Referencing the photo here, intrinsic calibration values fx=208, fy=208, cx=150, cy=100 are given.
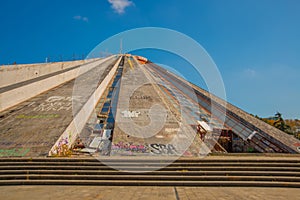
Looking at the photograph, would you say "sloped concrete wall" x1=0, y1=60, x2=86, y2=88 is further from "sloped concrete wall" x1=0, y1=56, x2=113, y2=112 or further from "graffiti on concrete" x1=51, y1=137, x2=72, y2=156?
"graffiti on concrete" x1=51, y1=137, x2=72, y2=156

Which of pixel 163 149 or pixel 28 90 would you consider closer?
pixel 163 149

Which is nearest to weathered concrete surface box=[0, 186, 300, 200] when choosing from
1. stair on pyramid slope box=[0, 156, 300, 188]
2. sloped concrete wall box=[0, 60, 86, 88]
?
stair on pyramid slope box=[0, 156, 300, 188]

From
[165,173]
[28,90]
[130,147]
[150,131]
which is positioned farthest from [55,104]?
[165,173]

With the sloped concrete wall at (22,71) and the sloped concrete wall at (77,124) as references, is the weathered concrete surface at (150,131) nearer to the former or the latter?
the sloped concrete wall at (77,124)

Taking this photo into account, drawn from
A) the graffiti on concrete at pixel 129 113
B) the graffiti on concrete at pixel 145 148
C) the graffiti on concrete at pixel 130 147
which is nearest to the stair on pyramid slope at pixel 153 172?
the graffiti on concrete at pixel 145 148

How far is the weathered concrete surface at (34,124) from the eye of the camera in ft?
22.3

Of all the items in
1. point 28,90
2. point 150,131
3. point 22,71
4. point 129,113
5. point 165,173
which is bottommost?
point 165,173

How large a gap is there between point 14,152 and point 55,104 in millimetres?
4280

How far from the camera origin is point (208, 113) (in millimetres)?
12961

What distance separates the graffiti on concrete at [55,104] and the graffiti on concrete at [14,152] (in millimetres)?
3352

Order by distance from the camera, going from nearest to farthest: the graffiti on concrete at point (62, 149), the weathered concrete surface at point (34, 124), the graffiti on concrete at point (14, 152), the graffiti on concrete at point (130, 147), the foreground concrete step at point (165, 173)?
1. the foreground concrete step at point (165, 173)
2. the graffiti on concrete at point (14, 152)
3. the graffiti on concrete at point (62, 149)
4. the weathered concrete surface at point (34, 124)
5. the graffiti on concrete at point (130, 147)

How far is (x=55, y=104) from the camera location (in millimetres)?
10586

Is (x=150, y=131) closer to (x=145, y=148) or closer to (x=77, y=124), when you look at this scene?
(x=145, y=148)

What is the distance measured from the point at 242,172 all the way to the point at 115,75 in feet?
51.0
